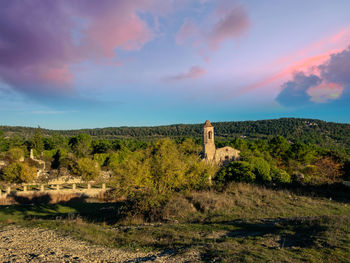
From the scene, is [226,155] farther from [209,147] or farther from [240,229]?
[240,229]

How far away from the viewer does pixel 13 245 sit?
26.8ft

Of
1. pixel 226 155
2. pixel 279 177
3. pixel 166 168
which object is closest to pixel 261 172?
pixel 279 177

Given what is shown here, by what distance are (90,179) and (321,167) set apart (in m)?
38.2

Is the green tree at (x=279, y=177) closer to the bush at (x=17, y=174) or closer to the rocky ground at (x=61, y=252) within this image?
the rocky ground at (x=61, y=252)

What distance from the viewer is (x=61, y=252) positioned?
287 inches

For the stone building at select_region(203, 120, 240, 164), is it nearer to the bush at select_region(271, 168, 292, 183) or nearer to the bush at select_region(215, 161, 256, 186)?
the bush at select_region(215, 161, 256, 186)

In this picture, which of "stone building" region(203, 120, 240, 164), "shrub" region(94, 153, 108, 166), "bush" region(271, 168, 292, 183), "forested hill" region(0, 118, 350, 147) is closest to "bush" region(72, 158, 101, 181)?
"shrub" region(94, 153, 108, 166)

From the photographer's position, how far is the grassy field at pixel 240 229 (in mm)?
7047

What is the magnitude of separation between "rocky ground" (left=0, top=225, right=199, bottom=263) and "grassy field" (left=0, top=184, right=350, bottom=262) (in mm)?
514

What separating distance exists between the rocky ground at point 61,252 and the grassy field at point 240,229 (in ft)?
1.69

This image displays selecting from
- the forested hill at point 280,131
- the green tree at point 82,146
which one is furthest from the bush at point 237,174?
the forested hill at point 280,131

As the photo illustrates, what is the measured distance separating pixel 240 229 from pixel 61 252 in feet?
25.1

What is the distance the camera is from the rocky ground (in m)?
6.66

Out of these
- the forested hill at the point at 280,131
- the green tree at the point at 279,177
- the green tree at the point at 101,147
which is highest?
the forested hill at the point at 280,131
